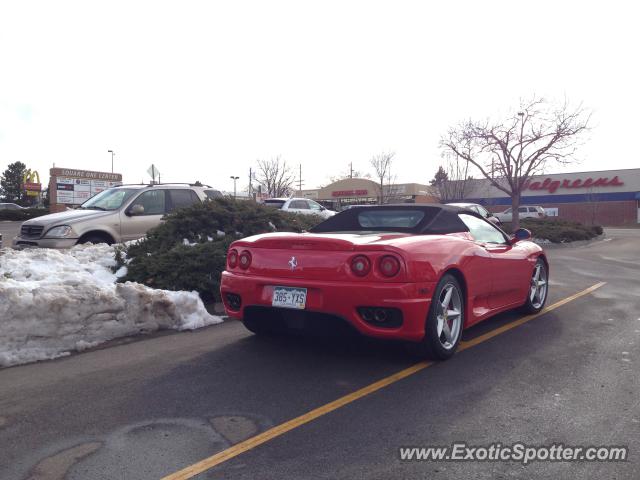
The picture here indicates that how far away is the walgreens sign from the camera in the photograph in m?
50.2

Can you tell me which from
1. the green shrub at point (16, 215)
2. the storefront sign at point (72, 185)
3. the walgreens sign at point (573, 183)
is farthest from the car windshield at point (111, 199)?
the walgreens sign at point (573, 183)

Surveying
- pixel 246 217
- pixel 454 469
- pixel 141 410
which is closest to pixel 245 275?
pixel 141 410

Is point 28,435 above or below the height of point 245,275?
below

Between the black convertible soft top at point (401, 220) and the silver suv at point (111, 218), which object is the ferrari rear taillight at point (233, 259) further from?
the silver suv at point (111, 218)

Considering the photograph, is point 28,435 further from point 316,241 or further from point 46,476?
point 316,241

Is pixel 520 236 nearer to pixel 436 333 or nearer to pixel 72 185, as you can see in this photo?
pixel 436 333

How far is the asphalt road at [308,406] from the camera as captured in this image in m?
2.77

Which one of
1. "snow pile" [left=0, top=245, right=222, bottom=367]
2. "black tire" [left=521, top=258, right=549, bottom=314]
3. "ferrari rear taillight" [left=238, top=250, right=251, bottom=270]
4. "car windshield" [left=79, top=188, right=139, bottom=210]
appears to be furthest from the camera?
"car windshield" [left=79, top=188, right=139, bottom=210]

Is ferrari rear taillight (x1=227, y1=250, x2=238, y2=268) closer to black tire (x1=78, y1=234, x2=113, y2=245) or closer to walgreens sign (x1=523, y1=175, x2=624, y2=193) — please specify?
black tire (x1=78, y1=234, x2=113, y2=245)

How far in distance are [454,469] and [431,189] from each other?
5679 cm

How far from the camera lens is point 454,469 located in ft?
8.99

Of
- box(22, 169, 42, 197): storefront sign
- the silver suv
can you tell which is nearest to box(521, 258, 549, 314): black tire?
the silver suv

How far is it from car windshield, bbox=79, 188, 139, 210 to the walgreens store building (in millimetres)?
44130

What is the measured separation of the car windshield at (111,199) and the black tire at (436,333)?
7.67 metres
